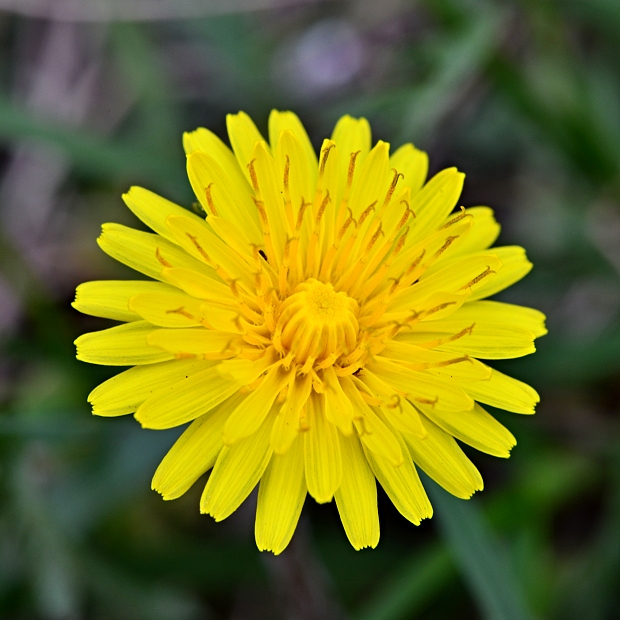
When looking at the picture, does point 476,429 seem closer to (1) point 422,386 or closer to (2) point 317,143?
(1) point 422,386

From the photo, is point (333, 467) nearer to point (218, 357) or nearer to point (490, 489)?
point (218, 357)

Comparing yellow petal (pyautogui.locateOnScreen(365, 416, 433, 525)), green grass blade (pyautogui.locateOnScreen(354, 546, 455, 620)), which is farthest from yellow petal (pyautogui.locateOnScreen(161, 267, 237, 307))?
green grass blade (pyautogui.locateOnScreen(354, 546, 455, 620))

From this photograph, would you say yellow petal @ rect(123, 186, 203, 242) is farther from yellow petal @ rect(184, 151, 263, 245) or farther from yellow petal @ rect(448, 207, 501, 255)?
yellow petal @ rect(448, 207, 501, 255)

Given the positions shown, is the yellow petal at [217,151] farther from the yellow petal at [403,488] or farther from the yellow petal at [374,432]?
the yellow petal at [403,488]

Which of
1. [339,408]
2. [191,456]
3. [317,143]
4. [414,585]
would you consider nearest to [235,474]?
[191,456]

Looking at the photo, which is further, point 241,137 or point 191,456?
point 241,137

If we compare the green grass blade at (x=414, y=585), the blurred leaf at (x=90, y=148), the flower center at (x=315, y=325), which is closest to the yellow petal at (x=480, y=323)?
the flower center at (x=315, y=325)
